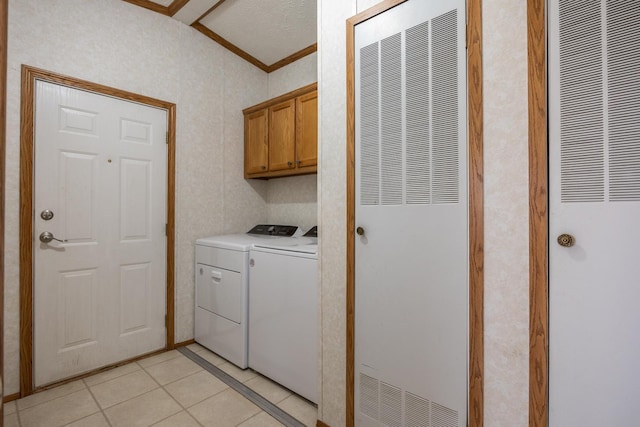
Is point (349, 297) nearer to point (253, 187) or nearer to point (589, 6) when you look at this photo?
point (589, 6)

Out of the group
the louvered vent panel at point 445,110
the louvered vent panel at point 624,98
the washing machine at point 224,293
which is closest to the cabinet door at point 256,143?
the washing machine at point 224,293

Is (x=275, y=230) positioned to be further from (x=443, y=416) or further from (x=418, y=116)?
(x=443, y=416)

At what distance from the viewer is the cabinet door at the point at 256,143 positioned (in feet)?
9.55

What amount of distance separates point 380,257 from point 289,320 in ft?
3.02

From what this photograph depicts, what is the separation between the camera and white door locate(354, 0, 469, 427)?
3.74 feet

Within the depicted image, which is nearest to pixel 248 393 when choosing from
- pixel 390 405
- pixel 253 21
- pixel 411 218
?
pixel 390 405

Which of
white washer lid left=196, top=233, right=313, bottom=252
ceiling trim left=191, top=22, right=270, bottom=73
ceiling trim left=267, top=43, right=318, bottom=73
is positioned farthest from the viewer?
ceiling trim left=267, top=43, right=318, bottom=73

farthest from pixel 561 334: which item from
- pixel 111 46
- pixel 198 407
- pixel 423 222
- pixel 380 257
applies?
pixel 111 46

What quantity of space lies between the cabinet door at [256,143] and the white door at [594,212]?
92.9 inches

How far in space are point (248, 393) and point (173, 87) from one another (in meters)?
2.57

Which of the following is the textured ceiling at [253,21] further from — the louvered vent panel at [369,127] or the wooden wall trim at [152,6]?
the louvered vent panel at [369,127]

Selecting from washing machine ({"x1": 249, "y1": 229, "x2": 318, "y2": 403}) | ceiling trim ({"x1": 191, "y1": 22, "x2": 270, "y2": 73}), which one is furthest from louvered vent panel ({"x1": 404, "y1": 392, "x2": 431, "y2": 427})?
ceiling trim ({"x1": 191, "y1": 22, "x2": 270, "y2": 73})

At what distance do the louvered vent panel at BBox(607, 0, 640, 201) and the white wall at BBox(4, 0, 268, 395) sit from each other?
2767 mm

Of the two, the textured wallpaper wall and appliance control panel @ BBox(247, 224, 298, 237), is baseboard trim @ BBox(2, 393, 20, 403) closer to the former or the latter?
appliance control panel @ BBox(247, 224, 298, 237)
